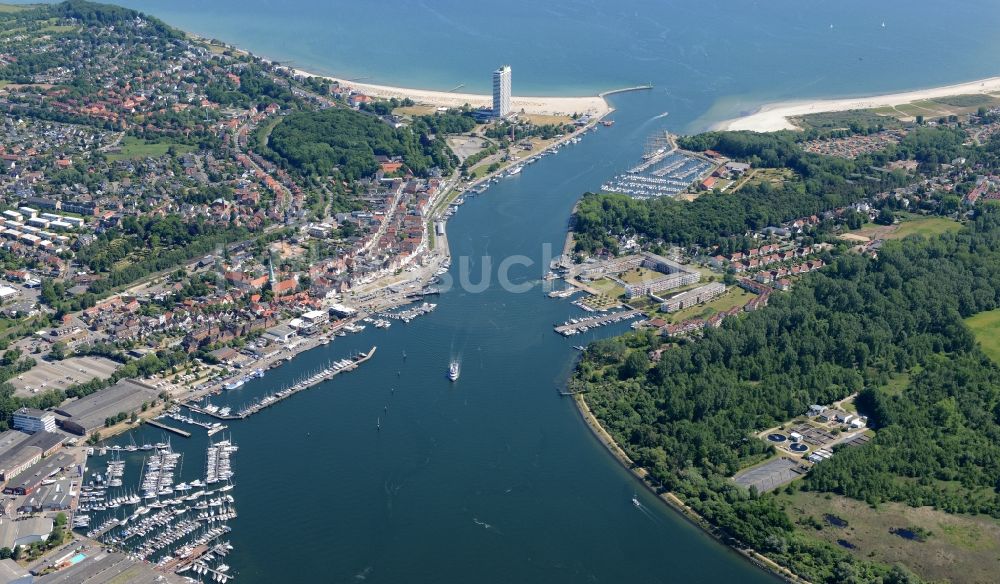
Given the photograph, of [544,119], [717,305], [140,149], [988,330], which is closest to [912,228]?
[988,330]

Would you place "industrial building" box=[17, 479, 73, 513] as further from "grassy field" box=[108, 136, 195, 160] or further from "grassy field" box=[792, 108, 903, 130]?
"grassy field" box=[792, 108, 903, 130]

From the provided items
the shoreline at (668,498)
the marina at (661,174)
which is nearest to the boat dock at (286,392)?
the shoreline at (668,498)

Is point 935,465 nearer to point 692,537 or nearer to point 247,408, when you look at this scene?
point 692,537

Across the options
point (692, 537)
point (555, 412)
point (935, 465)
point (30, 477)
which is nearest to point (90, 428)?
point (30, 477)

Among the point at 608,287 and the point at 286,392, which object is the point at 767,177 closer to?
the point at 608,287

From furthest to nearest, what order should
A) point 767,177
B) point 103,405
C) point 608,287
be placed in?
point 767,177, point 608,287, point 103,405

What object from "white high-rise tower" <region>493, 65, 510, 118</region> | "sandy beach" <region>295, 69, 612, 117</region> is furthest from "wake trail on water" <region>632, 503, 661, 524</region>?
"sandy beach" <region>295, 69, 612, 117</region>
